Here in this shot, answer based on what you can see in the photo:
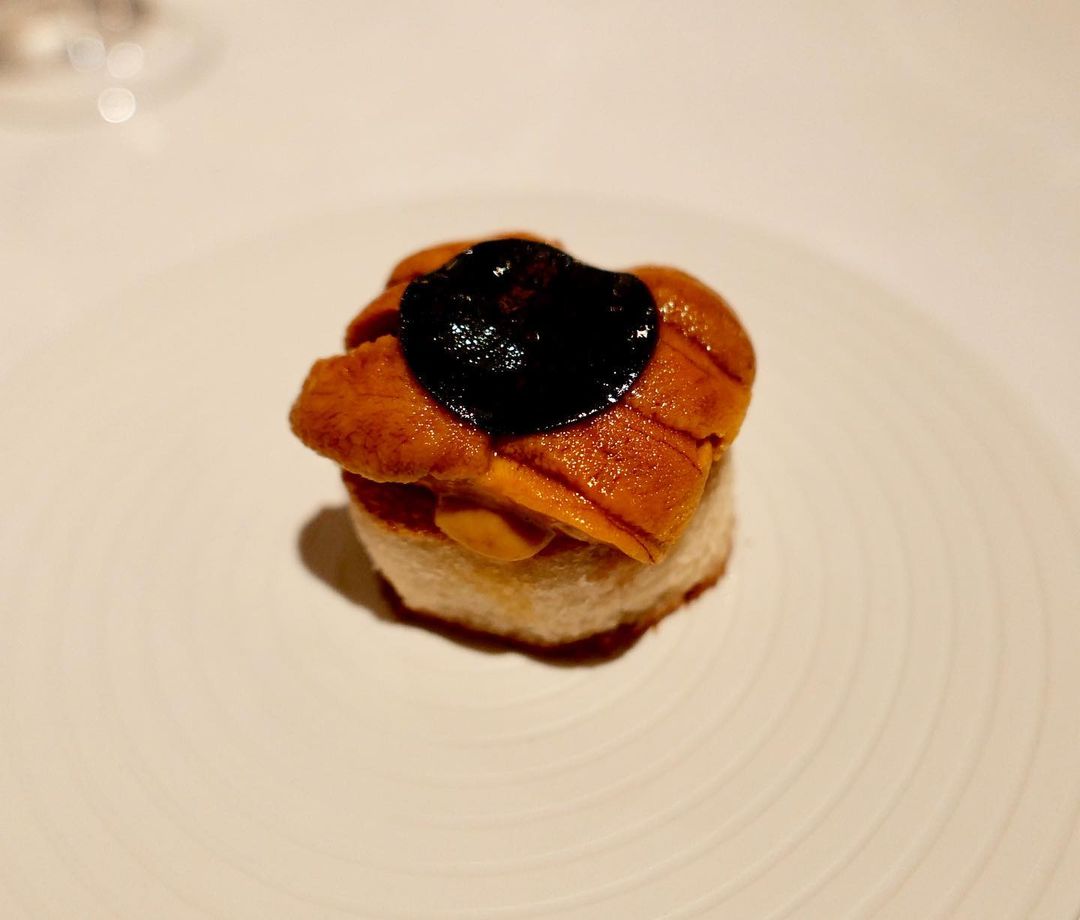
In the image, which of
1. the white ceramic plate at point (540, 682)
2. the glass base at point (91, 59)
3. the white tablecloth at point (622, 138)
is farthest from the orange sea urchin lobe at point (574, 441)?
the glass base at point (91, 59)

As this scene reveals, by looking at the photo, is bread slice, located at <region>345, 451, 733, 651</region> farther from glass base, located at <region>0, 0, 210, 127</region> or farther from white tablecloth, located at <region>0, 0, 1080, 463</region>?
glass base, located at <region>0, 0, 210, 127</region>

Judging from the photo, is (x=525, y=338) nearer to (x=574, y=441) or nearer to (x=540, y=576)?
(x=574, y=441)

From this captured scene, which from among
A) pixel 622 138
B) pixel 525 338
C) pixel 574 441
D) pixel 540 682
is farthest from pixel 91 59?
pixel 540 682

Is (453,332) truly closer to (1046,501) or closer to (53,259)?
(1046,501)

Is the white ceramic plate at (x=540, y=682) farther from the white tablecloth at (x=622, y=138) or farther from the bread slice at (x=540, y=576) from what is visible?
the white tablecloth at (x=622, y=138)

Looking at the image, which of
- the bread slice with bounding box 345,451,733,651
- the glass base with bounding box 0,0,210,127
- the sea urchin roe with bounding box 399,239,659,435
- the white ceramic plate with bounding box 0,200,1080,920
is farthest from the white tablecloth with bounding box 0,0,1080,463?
the sea urchin roe with bounding box 399,239,659,435

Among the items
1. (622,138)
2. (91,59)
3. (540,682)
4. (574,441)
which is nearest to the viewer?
(574,441)
